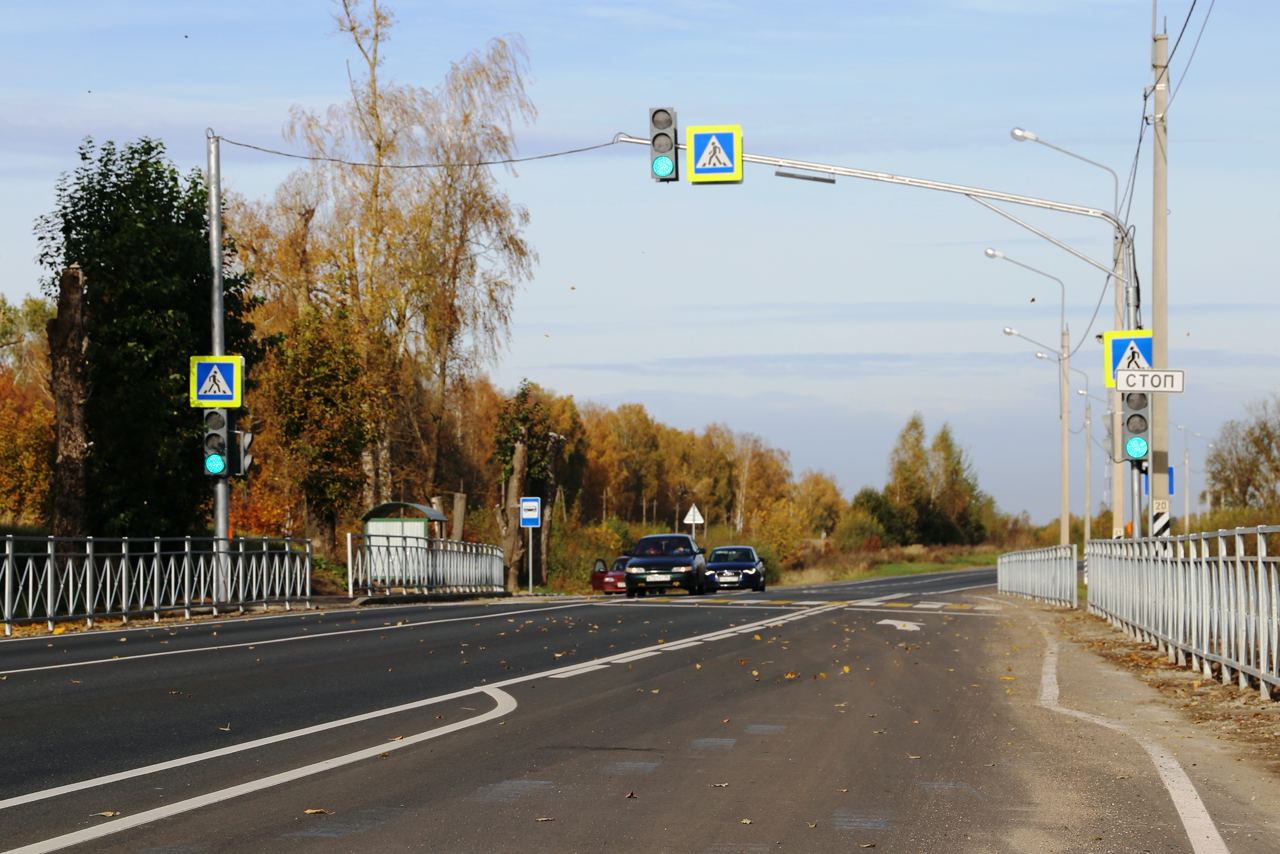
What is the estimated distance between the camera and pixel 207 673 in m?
14.5

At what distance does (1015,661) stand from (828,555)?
301 feet

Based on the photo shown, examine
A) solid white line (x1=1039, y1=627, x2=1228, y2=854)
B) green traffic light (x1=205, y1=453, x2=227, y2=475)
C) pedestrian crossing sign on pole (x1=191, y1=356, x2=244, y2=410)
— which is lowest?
solid white line (x1=1039, y1=627, x2=1228, y2=854)

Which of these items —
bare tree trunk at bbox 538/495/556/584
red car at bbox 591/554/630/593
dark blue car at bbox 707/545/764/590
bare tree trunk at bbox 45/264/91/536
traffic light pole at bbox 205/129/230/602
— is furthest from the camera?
bare tree trunk at bbox 538/495/556/584

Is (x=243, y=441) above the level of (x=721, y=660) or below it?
above

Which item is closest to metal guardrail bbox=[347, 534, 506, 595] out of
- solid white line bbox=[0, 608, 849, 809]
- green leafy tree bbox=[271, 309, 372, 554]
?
green leafy tree bbox=[271, 309, 372, 554]

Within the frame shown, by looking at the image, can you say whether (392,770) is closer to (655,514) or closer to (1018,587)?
(1018,587)

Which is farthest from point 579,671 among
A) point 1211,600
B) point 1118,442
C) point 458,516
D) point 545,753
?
point 458,516

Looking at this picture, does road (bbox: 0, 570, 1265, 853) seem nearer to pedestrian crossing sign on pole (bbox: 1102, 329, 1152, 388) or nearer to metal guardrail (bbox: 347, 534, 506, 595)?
pedestrian crossing sign on pole (bbox: 1102, 329, 1152, 388)

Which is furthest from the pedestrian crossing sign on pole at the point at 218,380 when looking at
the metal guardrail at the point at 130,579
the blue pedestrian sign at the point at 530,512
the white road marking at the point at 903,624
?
the blue pedestrian sign at the point at 530,512

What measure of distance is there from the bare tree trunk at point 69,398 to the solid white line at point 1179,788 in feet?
60.3

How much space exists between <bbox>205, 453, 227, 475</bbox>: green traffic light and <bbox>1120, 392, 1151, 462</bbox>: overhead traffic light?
14372 millimetres

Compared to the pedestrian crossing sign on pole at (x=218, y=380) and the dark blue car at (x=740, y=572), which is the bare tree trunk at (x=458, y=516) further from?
the pedestrian crossing sign on pole at (x=218, y=380)

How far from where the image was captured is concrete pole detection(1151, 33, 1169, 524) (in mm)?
23688

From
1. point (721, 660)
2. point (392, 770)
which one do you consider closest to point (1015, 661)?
point (721, 660)
